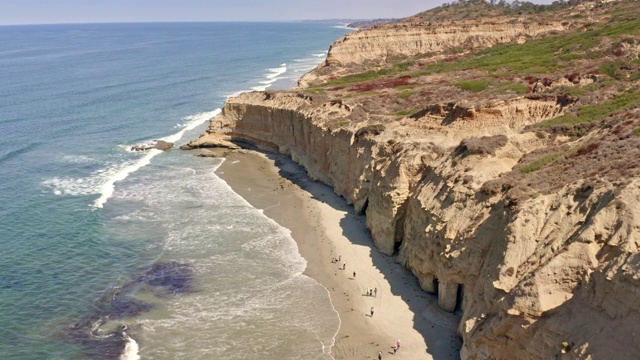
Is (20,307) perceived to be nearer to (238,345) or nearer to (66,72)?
(238,345)

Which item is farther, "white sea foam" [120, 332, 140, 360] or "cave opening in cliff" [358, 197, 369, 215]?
"cave opening in cliff" [358, 197, 369, 215]

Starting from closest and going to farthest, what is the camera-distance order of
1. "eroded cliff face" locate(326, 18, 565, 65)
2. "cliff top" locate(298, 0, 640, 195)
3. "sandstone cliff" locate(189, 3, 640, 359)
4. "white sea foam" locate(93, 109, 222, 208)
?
"sandstone cliff" locate(189, 3, 640, 359) → "cliff top" locate(298, 0, 640, 195) → "white sea foam" locate(93, 109, 222, 208) → "eroded cliff face" locate(326, 18, 565, 65)

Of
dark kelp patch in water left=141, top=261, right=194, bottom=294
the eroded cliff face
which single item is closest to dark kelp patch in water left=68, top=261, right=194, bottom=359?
dark kelp patch in water left=141, top=261, right=194, bottom=294

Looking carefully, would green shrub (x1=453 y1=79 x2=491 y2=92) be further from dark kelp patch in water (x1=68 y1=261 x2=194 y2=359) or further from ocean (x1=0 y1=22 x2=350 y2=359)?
dark kelp patch in water (x1=68 y1=261 x2=194 y2=359)

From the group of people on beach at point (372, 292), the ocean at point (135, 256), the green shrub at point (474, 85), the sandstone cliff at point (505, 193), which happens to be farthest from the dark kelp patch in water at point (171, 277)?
the green shrub at point (474, 85)

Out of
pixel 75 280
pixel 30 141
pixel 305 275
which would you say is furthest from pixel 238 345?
pixel 30 141

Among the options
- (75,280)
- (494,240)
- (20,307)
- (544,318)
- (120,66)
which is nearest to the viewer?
(544,318)

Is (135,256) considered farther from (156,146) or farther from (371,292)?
(156,146)

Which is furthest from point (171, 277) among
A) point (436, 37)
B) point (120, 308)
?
point (436, 37)
